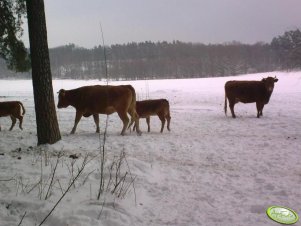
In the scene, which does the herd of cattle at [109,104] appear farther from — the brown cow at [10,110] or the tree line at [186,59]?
the tree line at [186,59]

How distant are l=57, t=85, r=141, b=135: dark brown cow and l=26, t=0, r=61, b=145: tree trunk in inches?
90.4

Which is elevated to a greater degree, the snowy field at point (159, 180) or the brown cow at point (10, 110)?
the brown cow at point (10, 110)

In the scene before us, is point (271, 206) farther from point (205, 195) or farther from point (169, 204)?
point (169, 204)

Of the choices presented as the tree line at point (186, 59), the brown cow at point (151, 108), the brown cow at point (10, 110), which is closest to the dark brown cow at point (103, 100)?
the brown cow at point (151, 108)

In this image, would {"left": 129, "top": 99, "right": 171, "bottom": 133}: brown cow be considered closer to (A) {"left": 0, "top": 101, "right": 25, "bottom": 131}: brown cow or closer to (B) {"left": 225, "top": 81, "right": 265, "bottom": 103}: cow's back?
(A) {"left": 0, "top": 101, "right": 25, "bottom": 131}: brown cow

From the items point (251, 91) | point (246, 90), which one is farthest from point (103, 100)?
point (251, 91)

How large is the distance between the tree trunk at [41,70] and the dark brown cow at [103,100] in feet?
7.54

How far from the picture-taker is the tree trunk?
7285 millimetres

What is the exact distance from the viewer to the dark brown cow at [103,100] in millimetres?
9938

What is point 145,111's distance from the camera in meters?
10.5

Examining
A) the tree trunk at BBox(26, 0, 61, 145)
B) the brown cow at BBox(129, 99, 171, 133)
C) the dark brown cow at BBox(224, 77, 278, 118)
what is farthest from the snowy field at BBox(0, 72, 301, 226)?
the dark brown cow at BBox(224, 77, 278, 118)

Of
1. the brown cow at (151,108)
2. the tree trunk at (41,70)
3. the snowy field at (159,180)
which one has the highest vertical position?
the tree trunk at (41,70)

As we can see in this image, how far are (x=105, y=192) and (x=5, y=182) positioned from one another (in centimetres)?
150

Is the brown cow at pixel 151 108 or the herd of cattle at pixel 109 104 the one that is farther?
the brown cow at pixel 151 108
